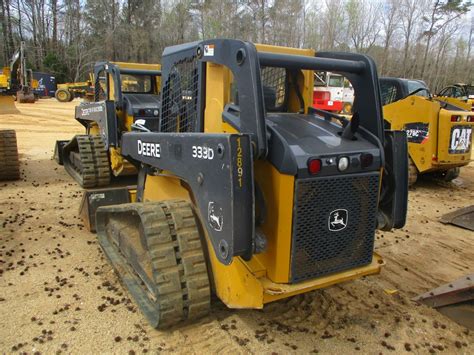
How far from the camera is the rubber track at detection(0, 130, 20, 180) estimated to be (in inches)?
292

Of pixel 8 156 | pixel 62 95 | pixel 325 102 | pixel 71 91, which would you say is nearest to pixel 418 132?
pixel 8 156

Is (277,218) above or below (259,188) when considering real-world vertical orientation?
below

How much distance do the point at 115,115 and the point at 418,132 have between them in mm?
5387

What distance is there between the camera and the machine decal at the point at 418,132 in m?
7.60

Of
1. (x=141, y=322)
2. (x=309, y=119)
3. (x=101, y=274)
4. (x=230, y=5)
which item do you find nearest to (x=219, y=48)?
(x=309, y=119)

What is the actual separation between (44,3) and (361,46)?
3428cm

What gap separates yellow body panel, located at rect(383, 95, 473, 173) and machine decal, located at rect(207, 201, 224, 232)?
6190 mm

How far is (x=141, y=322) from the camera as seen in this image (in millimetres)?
3158

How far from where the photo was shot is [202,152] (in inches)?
102

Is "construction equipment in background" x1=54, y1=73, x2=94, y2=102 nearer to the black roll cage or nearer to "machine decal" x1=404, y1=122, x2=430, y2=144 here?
"machine decal" x1=404, y1=122, x2=430, y2=144

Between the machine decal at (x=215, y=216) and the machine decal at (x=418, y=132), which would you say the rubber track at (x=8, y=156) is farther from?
the machine decal at (x=418, y=132)

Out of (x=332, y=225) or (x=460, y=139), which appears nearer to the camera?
(x=332, y=225)

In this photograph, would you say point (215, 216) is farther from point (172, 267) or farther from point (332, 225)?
point (332, 225)

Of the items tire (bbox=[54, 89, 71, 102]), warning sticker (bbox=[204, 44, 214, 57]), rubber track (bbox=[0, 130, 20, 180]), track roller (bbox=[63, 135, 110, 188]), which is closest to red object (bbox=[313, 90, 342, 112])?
track roller (bbox=[63, 135, 110, 188])
